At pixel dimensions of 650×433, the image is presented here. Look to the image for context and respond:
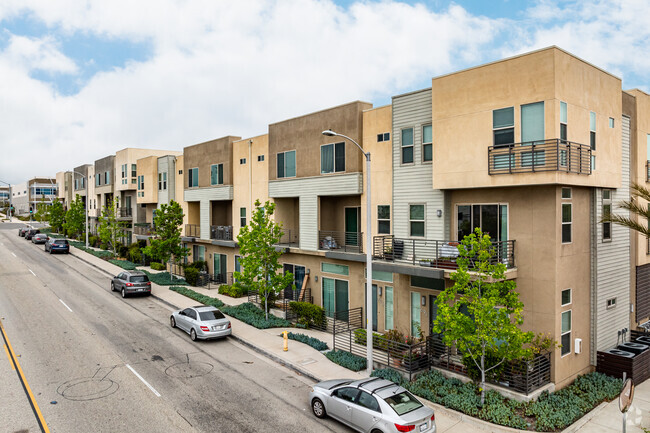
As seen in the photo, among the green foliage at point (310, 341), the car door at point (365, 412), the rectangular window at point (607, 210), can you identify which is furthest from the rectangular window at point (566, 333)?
the green foliage at point (310, 341)

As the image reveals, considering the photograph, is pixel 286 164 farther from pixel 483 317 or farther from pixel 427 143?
pixel 483 317

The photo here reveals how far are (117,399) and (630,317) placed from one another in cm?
2114

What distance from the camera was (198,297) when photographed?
27.6m

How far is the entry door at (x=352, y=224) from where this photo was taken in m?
23.7

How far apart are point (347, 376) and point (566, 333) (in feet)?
26.6

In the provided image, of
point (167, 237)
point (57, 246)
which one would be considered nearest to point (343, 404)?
point (167, 237)

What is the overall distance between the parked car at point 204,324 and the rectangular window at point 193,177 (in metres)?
17.1

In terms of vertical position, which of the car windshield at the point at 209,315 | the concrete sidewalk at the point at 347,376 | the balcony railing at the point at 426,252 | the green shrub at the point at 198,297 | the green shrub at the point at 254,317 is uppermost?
the balcony railing at the point at 426,252

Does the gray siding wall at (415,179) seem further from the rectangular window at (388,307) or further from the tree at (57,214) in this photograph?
the tree at (57,214)

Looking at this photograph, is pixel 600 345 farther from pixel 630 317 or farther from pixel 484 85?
pixel 484 85

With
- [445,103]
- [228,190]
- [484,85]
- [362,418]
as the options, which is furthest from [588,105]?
[228,190]

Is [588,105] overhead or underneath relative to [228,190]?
overhead

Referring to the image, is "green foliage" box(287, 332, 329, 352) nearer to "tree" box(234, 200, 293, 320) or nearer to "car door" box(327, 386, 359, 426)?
"tree" box(234, 200, 293, 320)

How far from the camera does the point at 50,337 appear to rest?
1919cm
